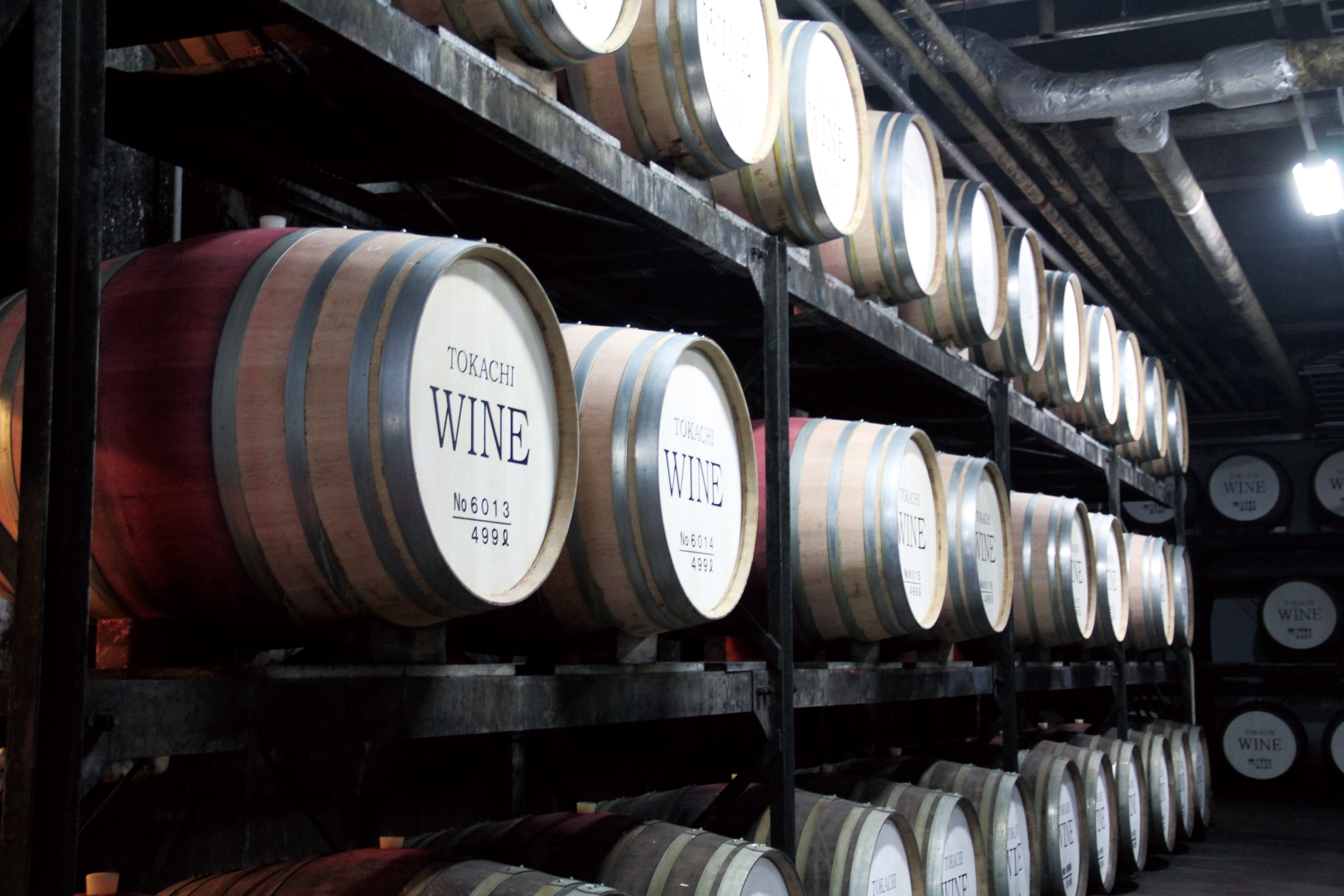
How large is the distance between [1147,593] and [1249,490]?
5.52 m

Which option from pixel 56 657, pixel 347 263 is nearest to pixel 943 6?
pixel 347 263

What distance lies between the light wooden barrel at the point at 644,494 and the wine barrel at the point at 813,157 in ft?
2.97

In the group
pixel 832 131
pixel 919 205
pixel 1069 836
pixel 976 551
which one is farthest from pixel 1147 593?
pixel 832 131

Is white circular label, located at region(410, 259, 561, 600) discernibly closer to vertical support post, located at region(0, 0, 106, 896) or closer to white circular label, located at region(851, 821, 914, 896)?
vertical support post, located at region(0, 0, 106, 896)

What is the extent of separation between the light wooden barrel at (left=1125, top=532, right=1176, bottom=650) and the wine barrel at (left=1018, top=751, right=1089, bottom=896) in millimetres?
2933

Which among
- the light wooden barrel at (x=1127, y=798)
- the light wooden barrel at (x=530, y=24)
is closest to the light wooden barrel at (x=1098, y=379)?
the light wooden barrel at (x=1127, y=798)

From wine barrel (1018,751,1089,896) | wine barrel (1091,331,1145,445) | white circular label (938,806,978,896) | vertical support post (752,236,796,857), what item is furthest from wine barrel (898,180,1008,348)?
wine barrel (1091,331,1145,445)

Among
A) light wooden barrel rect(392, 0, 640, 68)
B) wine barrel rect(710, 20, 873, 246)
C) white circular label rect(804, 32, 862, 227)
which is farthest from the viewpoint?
white circular label rect(804, 32, 862, 227)

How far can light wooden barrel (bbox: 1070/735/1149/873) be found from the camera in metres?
7.95

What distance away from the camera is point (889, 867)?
430 centimetres

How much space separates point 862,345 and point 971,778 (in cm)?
193

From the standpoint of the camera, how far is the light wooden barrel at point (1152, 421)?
32.5 ft

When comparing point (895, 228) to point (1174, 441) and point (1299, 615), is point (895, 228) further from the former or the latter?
point (1299, 615)

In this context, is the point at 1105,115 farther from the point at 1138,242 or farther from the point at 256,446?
the point at 256,446
